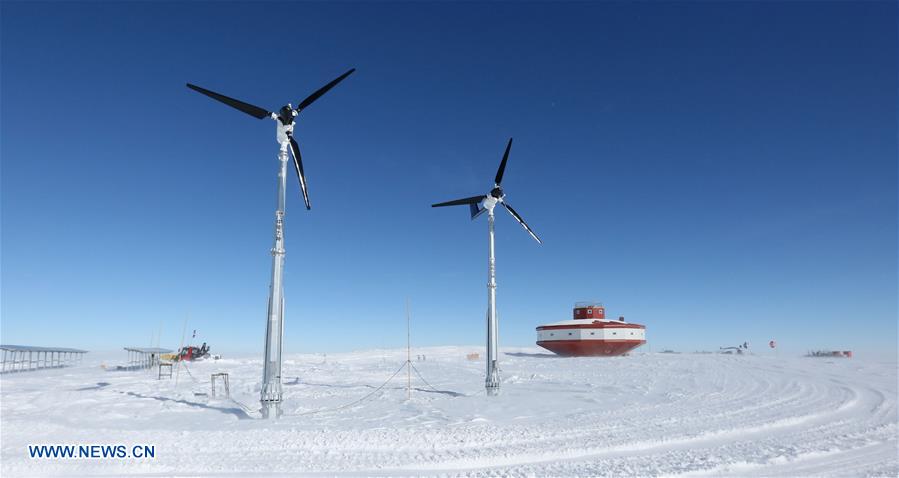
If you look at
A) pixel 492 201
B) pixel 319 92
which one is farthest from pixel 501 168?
pixel 319 92

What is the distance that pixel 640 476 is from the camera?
10.4 metres

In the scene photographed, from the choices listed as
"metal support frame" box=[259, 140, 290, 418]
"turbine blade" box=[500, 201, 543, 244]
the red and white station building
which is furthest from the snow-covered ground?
Answer: the red and white station building

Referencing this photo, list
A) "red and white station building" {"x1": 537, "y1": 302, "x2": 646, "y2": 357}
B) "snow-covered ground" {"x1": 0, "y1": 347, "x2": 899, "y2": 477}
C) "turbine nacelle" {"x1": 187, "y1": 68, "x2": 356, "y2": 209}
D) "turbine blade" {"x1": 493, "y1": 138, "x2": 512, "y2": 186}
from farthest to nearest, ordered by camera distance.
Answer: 1. "red and white station building" {"x1": 537, "y1": 302, "x2": 646, "y2": 357}
2. "turbine blade" {"x1": 493, "y1": 138, "x2": 512, "y2": 186}
3. "turbine nacelle" {"x1": 187, "y1": 68, "x2": 356, "y2": 209}
4. "snow-covered ground" {"x1": 0, "y1": 347, "x2": 899, "y2": 477}

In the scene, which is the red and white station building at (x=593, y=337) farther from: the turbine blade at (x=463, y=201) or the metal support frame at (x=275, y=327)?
the metal support frame at (x=275, y=327)

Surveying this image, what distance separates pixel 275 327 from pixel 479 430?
927 centimetres

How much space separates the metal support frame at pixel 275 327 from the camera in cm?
1806

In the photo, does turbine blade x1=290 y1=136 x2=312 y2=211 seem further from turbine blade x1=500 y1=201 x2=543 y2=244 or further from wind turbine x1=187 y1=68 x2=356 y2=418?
turbine blade x1=500 y1=201 x2=543 y2=244

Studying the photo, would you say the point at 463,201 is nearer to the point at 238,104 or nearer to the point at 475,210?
the point at 475,210

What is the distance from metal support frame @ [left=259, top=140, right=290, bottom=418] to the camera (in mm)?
18062

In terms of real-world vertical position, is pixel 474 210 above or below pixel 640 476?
above

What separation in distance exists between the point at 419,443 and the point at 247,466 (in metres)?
4.51

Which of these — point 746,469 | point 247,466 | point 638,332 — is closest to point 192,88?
point 247,466

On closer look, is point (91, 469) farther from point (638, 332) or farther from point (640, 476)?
point (638, 332)

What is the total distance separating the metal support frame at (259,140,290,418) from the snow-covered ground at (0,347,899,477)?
821mm
